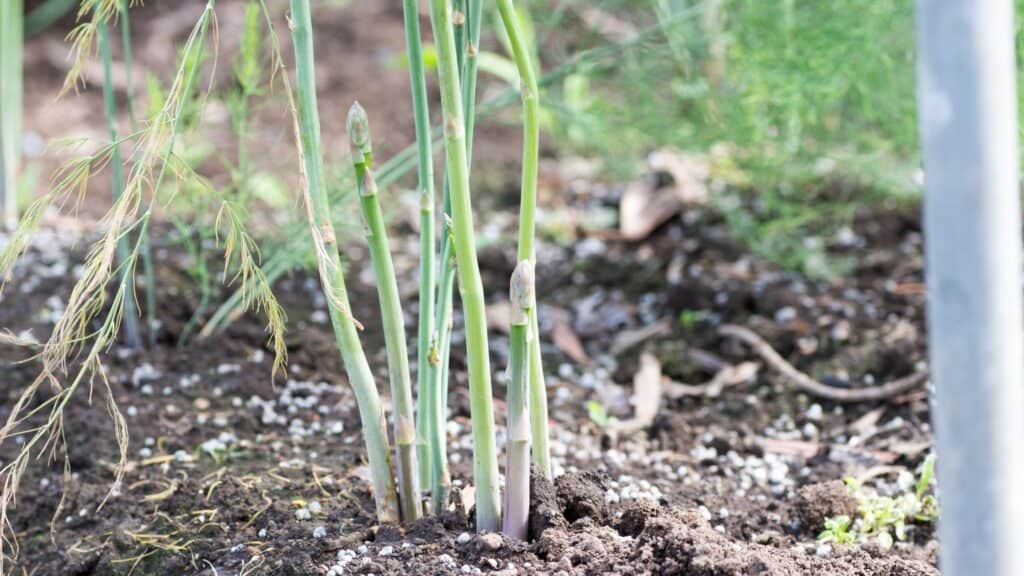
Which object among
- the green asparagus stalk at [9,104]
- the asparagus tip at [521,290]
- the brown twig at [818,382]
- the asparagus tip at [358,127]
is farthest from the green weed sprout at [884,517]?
the green asparagus stalk at [9,104]

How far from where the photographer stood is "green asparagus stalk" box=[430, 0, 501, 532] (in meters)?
1.34

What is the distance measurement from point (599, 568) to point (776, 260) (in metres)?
1.57

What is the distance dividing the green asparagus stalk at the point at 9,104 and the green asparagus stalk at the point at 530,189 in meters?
1.69

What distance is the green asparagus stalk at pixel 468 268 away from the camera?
1.34 meters

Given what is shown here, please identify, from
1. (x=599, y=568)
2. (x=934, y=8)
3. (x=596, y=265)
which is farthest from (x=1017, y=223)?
(x=596, y=265)

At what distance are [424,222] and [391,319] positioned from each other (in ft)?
0.45

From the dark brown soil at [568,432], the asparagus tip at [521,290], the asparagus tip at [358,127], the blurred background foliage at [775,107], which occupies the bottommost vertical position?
the dark brown soil at [568,432]

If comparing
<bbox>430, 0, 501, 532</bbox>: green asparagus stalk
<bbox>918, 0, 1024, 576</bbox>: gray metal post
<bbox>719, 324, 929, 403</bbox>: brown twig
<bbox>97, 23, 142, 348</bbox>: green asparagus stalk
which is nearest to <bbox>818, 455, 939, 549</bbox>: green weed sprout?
<bbox>719, 324, 929, 403</bbox>: brown twig

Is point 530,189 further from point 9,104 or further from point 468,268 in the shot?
point 9,104

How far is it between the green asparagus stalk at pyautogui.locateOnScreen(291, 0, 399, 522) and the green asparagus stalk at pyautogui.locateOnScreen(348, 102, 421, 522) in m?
0.02

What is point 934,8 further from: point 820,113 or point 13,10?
point 13,10

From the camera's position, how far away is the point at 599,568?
148 centimetres

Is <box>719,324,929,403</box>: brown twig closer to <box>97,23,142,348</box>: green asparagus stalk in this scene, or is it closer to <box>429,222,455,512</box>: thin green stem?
<box>429,222,455,512</box>: thin green stem

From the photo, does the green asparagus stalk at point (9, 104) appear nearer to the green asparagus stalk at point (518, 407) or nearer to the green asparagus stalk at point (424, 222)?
the green asparagus stalk at point (424, 222)
